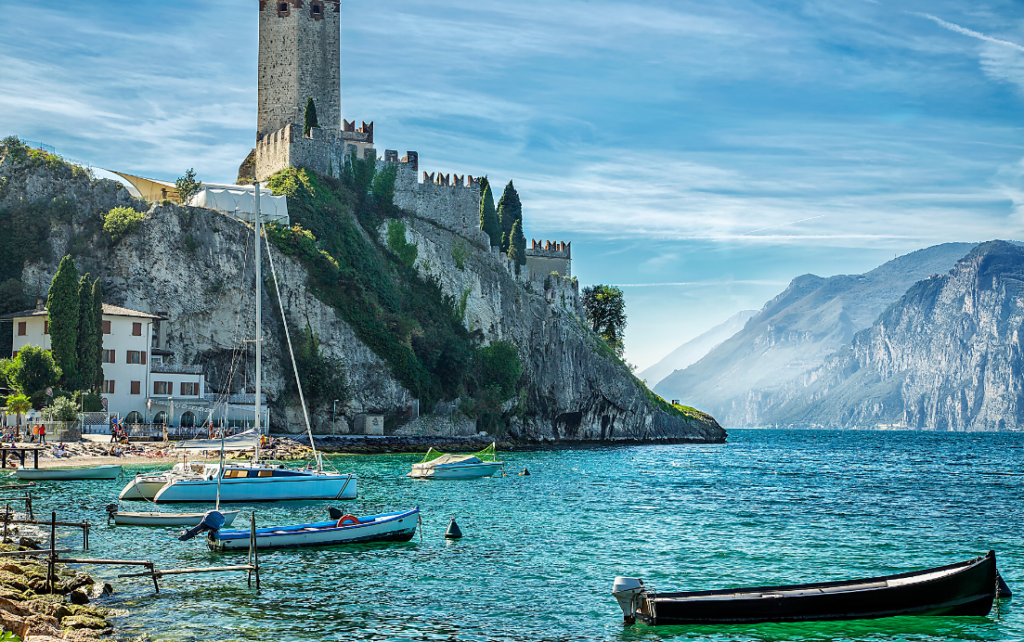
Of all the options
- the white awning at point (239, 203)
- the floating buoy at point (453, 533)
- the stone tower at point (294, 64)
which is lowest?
the floating buoy at point (453, 533)

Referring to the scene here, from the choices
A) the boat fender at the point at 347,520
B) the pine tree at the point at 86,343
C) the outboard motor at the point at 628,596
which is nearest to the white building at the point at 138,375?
the pine tree at the point at 86,343

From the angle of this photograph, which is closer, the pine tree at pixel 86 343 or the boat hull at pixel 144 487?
the boat hull at pixel 144 487

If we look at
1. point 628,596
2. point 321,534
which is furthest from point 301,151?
point 628,596

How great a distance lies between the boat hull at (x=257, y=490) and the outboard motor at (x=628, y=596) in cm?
2287

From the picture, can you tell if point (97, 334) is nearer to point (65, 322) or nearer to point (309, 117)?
point (65, 322)

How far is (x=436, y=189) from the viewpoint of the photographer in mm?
104438

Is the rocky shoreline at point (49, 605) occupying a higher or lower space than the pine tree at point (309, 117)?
lower

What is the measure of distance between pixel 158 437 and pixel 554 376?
52.0m

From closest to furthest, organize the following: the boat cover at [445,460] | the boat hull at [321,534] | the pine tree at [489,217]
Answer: the boat hull at [321,534]
the boat cover at [445,460]
the pine tree at [489,217]

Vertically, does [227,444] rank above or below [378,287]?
below

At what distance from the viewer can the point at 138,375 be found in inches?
2830

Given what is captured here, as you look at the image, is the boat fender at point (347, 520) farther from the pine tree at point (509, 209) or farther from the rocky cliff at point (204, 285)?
the pine tree at point (509, 209)

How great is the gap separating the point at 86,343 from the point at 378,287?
30384 mm

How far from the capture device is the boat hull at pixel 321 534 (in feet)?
92.7
